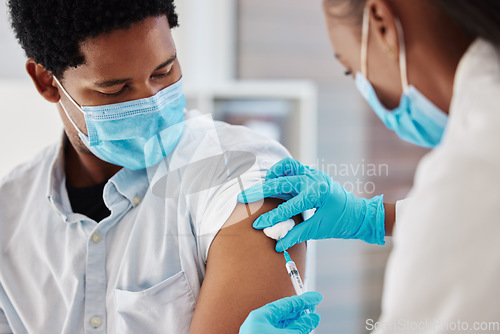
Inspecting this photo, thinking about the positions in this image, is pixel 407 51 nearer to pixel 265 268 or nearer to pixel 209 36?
pixel 265 268

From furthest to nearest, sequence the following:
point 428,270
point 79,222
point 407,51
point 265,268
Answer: point 79,222, point 265,268, point 407,51, point 428,270

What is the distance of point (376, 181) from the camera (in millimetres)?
3412

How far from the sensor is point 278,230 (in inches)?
46.1

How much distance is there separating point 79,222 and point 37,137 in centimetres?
120

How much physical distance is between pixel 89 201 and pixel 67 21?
541mm

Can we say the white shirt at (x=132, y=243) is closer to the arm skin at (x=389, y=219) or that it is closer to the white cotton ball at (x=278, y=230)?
the white cotton ball at (x=278, y=230)

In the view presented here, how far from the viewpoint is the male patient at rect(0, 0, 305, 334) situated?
1193 millimetres

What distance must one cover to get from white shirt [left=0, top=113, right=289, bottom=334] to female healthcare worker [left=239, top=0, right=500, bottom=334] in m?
0.45

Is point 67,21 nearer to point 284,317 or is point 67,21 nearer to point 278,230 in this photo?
point 278,230

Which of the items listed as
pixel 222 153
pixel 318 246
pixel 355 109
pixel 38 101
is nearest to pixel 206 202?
pixel 222 153

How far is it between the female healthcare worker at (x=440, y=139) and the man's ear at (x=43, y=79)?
32.8 inches

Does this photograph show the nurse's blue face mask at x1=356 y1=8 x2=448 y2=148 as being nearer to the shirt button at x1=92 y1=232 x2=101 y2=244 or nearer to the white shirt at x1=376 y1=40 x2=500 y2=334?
the white shirt at x1=376 y1=40 x2=500 y2=334

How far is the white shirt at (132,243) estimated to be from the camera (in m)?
1.25

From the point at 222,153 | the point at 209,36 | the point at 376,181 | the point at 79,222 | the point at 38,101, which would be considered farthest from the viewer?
the point at 376,181
